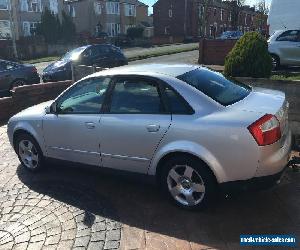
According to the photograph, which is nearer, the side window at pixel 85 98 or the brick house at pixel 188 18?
the side window at pixel 85 98

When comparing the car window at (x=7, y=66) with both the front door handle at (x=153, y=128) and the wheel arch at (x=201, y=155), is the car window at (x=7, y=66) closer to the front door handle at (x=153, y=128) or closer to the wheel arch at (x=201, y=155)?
the front door handle at (x=153, y=128)

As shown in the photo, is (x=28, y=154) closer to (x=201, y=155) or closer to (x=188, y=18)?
(x=201, y=155)

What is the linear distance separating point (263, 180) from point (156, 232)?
129 centimetres

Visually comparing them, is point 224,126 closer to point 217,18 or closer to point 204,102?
point 204,102

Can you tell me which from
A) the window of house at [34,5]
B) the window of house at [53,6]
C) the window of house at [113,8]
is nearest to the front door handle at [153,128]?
the window of house at [34,5]

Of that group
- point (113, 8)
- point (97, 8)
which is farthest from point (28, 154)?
point (113, 8)

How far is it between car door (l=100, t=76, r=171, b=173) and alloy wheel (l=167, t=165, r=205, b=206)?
1.20 ft

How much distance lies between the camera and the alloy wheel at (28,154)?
5922mm

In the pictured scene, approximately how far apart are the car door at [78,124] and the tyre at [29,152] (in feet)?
1.10

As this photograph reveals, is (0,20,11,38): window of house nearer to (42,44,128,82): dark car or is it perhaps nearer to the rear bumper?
(42,44,128,82): dark car

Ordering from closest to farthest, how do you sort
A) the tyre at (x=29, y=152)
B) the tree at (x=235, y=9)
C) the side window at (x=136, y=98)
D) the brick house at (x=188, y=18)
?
the side window at (x=136, y=98), the tyre at (x=29, y=152), the brick house at (x=188, y=18), the tree at (x=235, y=9)

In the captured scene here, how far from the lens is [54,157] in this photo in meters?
5.60

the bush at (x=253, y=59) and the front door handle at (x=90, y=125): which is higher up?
the bush at (x=253, y=59)

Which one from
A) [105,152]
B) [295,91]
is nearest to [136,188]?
[105,152]
